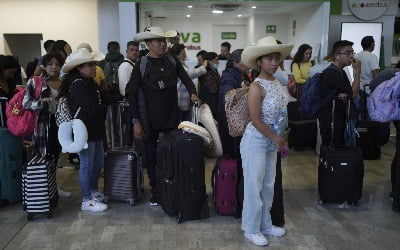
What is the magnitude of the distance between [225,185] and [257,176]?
1.96 feet

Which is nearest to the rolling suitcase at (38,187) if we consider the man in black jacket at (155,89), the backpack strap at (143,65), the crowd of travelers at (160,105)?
the crowd of travelers at (160,105)

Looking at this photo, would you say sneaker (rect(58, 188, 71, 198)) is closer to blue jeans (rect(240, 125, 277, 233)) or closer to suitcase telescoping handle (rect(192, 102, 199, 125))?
suitcase telescoping handle (rect(192, 102, 199, 125))

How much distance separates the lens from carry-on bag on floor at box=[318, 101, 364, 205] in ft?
11.3

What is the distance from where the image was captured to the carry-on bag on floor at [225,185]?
3.24 m

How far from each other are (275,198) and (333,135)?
102cm

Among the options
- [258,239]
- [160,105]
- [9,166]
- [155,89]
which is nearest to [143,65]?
[155,89]

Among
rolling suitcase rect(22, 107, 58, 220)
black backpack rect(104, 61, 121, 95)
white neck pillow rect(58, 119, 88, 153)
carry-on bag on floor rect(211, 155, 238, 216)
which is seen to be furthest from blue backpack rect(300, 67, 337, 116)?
rolling suitcase rect(22, 107, 58, 220)

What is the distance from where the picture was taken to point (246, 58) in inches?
107

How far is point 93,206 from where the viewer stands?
355 cm

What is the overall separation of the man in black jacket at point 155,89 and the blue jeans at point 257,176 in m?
0.83

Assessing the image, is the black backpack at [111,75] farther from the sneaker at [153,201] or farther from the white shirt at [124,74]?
the sneaker at [153,201]

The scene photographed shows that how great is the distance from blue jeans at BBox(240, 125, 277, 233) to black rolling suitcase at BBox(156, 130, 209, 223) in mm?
467

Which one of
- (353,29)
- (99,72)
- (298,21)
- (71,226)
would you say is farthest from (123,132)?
→ (298,21)

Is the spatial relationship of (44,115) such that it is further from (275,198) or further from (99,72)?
(275,198)
